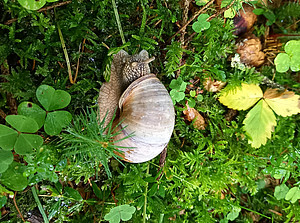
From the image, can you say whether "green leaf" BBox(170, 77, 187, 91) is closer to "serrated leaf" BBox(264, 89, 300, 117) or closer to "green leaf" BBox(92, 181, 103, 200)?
"serrated leaf" BBox(264, 89, 300, 117)

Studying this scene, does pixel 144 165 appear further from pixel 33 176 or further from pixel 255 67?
pixel 255 67

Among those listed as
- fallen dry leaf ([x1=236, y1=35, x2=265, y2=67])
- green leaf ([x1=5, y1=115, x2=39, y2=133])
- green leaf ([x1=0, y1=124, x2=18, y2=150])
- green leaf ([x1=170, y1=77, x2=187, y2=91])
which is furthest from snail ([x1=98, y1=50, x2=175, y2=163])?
fallen dry leaf ([x1=236, y1=35, x2=265, y2=67])

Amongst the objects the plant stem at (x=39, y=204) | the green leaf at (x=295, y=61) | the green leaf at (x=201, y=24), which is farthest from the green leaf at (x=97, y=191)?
the green leaf at (x=295, y=61)

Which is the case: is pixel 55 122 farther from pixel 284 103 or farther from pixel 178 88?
pixel 284 103

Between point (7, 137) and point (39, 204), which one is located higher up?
point (7, 137)

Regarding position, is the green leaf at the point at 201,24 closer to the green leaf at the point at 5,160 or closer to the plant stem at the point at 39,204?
the green leaf at the point at 5,160

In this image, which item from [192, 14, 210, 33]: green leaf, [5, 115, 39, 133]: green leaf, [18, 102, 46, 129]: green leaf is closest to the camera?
[5, 115, 39, 133]: green leaf

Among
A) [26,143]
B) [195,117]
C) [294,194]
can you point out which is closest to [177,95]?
[195,117]
